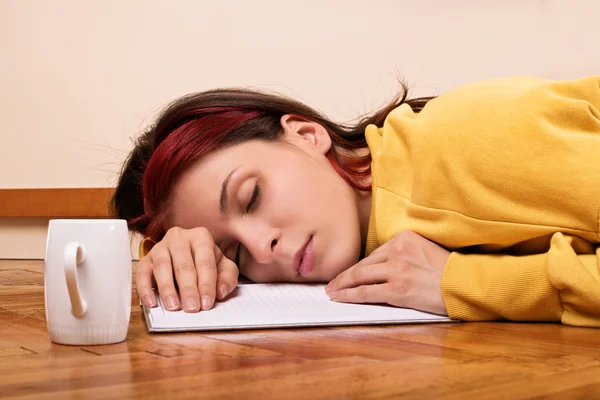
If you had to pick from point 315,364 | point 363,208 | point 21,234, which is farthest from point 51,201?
point 315,364

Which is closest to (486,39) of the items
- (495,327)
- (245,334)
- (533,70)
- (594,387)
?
(533,70)

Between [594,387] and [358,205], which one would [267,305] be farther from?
[594,387]

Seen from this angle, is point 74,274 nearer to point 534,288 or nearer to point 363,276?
point 363,276

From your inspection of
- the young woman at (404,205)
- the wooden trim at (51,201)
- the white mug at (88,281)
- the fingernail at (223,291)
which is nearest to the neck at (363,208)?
the young woman at (404,205)

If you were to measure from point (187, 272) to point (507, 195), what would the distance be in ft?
1.54

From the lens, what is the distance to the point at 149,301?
983 mm

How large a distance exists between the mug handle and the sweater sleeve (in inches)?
19.1

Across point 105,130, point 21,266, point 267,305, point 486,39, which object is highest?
point 486,39

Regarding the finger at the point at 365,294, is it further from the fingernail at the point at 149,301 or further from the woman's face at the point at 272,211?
the fingernail at the point at 149,301

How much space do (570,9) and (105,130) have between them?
1.56 meters

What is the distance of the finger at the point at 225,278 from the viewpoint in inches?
40.5

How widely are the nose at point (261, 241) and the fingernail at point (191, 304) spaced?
18 cm

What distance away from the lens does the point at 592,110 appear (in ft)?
3.51

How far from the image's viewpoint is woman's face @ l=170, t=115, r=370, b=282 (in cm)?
112
